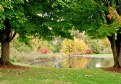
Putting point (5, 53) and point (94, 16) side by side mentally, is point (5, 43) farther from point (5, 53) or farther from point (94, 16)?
point (94, 16)

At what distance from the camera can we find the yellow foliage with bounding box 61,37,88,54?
73562mm

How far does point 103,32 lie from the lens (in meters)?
21.4

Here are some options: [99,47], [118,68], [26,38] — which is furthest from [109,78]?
[99,47]

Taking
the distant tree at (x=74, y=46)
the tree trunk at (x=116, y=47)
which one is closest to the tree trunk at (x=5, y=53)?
the tree trunk at (x=116, y=47)

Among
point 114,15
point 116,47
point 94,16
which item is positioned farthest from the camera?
point 116,47

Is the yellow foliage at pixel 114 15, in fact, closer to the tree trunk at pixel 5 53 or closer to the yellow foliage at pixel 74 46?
the tree trunk at pixel 5 53

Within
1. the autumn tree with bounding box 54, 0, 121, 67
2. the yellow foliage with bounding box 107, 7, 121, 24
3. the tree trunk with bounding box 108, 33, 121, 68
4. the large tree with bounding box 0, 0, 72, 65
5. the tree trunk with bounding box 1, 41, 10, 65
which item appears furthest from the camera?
the tree trunk with bounding box 1, 41, 10, 65

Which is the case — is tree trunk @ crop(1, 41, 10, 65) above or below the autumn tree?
below

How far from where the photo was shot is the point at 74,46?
77812mm

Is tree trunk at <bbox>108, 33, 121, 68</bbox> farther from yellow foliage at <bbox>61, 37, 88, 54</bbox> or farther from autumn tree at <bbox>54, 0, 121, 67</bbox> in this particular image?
yellow foliage at <bbox>61, 37, 88, 54</bbox>

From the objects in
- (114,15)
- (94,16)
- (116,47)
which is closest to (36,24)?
(94,16)

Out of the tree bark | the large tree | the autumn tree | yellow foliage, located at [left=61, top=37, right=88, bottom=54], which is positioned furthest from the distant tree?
the autumn tree

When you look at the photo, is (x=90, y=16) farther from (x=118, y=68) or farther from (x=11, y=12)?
(x=11, y=12)

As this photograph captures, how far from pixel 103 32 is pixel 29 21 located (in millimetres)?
5892
